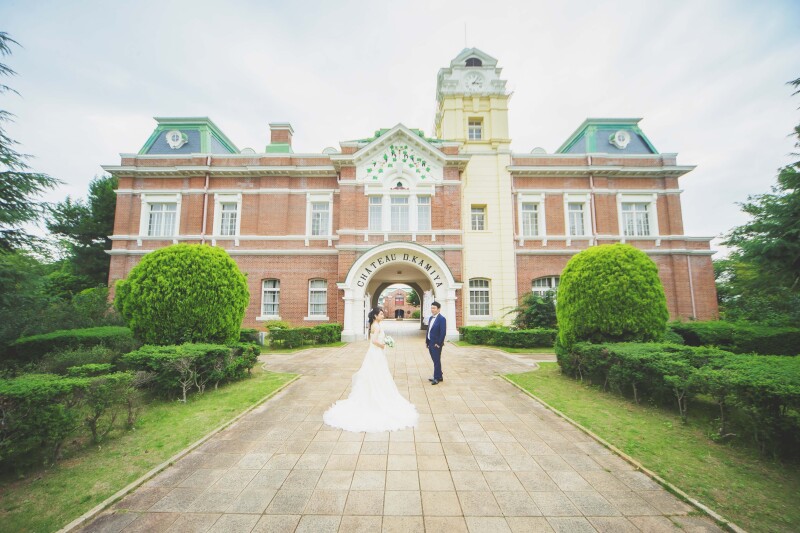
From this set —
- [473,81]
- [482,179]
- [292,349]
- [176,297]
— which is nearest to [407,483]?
[176,297]

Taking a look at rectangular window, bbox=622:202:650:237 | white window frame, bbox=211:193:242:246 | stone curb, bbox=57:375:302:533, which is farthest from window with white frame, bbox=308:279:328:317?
rectangular window, bbox=622:202:650:237

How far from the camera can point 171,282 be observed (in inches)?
308

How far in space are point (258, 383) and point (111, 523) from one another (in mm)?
5035

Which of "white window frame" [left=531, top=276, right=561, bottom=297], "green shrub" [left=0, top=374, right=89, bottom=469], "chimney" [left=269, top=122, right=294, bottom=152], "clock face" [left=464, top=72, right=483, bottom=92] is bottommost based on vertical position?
"green shrub" [left=0, top=374, right=89, bottom=469]

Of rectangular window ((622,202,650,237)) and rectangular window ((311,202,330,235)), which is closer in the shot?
rectangular window ((311,202,330,235))

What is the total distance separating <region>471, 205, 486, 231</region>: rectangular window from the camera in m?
19.5

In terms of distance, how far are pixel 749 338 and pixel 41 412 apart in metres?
17.4

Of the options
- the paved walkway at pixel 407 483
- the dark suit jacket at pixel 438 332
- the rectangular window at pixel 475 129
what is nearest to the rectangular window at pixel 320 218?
the rectangular window at pixel 475 129

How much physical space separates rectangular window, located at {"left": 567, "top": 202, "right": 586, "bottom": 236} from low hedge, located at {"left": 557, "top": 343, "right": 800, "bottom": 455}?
13.3 meters

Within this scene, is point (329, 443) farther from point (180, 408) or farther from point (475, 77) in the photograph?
point (475, 77)

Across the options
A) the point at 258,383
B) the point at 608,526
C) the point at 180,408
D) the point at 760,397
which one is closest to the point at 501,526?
the point at 608,526

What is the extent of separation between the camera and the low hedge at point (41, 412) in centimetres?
372

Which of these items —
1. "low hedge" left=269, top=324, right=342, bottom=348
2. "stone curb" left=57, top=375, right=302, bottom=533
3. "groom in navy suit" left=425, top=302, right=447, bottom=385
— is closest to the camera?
"stone curb" left=57, top=375, right=302, bottom=533

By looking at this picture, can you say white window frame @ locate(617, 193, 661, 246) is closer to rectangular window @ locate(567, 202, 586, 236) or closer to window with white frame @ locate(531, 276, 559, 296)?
rectangular window @ locate(567, 202, 586, 236)
